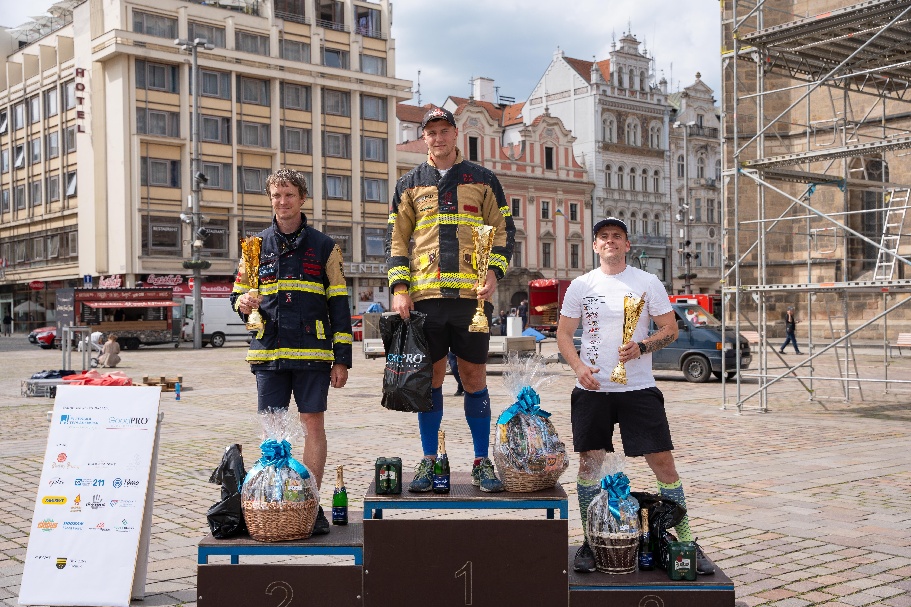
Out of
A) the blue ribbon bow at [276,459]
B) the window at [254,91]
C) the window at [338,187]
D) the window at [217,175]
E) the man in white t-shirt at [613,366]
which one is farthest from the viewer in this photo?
the window at [338,187]

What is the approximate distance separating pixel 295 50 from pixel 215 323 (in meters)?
20.9

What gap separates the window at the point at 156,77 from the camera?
50.2m

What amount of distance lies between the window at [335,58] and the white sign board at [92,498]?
178 ft

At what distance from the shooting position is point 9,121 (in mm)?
61594

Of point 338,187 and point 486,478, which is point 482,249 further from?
point 338,187

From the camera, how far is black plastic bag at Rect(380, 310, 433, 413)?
5008 millimetres

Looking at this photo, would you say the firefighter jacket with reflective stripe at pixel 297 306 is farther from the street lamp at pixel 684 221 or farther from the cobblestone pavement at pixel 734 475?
the street lamp at pixel 684 221

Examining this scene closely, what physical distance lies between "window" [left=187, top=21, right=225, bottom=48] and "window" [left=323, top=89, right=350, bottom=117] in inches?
263

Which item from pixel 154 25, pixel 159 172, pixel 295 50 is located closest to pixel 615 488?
pixel 159 172


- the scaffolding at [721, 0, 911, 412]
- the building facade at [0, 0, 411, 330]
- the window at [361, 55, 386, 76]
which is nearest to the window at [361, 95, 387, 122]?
the building facade at [0, 0, 411, 330]

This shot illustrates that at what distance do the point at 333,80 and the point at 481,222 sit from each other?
53.7 metres

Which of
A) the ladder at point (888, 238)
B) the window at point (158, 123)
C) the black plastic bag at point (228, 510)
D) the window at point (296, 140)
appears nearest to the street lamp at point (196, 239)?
the window at point (158, 123)

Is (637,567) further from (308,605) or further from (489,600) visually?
(308,605)

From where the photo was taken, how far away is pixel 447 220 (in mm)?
5355
